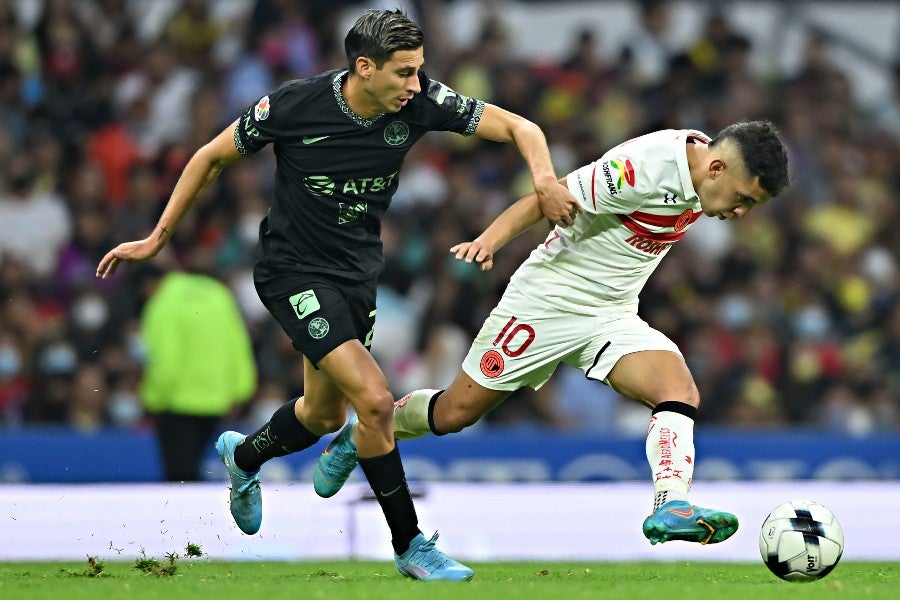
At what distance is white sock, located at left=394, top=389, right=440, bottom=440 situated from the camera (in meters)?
6.89

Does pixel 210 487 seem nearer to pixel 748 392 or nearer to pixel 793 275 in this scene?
pixel 748 392

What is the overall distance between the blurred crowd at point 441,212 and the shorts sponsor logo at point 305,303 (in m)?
4.84

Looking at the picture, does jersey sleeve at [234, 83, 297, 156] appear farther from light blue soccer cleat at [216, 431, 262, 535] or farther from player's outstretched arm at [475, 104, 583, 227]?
light blue soccer cleat at [216, 431, 262, 535]

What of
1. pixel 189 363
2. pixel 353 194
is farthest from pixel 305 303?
pixel 189 363

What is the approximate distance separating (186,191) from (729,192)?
2.35 metres

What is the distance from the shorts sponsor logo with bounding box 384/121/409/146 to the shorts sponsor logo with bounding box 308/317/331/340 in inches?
32.5

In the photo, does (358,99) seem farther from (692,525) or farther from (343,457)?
(692,525)

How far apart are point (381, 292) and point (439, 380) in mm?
972

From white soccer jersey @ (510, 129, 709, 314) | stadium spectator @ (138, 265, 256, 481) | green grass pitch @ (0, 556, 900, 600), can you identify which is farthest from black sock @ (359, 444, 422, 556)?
stadium spectator @ (138, 265, 256, 481)

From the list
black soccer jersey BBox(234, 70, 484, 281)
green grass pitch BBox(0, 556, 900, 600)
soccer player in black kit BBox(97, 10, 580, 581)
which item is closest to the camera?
green grass pitch BBox(0, 556, 900, 600)

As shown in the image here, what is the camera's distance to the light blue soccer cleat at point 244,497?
704 cm

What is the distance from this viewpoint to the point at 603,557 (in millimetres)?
7938

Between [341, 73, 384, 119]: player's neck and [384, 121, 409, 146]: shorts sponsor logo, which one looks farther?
[384, 121, 409, 146]: shorts sponsor logo

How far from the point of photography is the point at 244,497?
7.05 metres
